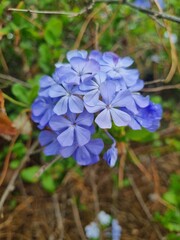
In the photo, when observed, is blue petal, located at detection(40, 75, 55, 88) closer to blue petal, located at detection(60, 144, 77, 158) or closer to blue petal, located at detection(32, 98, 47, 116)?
blue petal, located at detection(32, 98, 47, 116)

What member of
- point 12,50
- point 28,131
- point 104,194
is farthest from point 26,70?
point 104,194

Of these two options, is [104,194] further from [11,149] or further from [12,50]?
[12,50]

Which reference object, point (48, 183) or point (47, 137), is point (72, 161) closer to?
point (48, 183)

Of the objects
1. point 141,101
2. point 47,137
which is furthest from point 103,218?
point 141,101

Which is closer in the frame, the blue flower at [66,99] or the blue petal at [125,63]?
the blue flower at [66,99]

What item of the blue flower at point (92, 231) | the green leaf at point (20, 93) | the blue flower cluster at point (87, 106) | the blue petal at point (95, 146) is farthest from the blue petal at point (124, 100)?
the blue flower at point (92, 231)

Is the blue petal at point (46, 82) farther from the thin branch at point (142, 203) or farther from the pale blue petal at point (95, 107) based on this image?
the thin branch at point (142, 203)

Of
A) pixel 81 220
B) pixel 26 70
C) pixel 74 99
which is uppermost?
pixel 74 99
